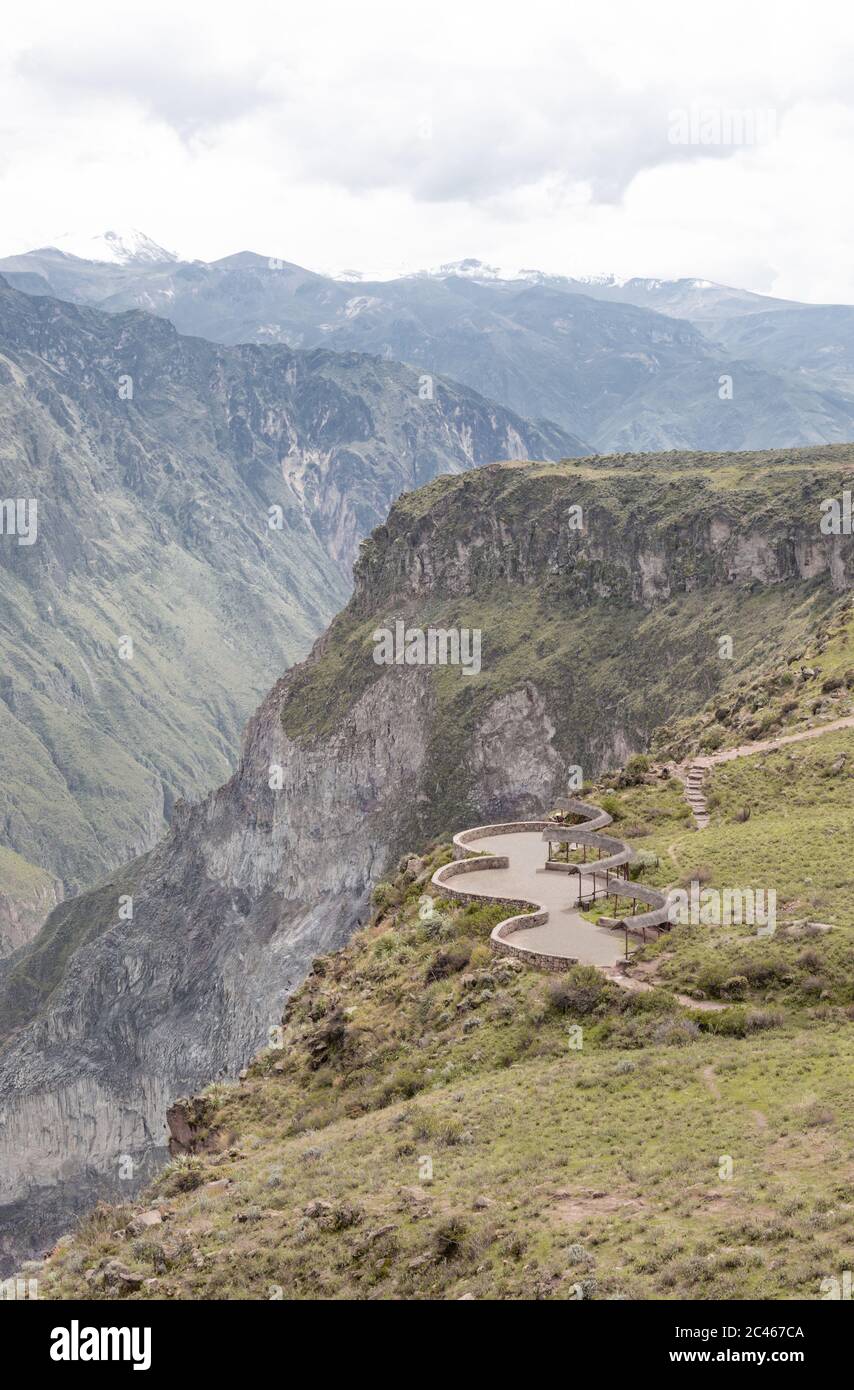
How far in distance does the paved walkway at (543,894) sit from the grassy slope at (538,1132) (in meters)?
1.71

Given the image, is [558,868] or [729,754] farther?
[729,754]

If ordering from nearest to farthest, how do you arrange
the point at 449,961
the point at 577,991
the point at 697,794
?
1. the point at 577,991
2. the point at 449,961
3. the point at 697,794

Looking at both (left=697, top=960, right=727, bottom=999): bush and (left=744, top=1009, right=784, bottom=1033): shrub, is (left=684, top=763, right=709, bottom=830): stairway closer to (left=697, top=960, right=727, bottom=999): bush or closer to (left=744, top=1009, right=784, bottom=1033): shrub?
(left=697, top=960, right=727, bottom=999): bush

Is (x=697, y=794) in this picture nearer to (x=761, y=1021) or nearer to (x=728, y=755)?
(x=728, y=755)

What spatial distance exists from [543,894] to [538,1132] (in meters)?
19.2

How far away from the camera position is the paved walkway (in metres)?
48.5

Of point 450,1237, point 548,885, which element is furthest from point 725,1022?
point 548,885

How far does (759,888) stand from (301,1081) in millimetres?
17929

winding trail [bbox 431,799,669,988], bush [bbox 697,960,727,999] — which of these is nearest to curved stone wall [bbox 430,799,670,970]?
winding trail [bbox 431,799,669,988]

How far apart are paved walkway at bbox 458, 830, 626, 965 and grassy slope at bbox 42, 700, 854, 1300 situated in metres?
1.71

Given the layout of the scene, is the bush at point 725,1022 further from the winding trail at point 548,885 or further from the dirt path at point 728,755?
the dirt path at point 728,755

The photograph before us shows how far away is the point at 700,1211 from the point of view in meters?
30.2

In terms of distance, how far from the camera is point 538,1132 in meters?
36.8
